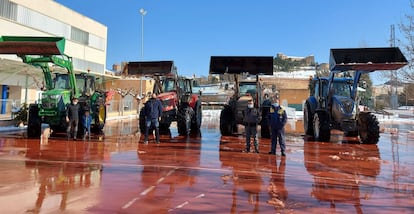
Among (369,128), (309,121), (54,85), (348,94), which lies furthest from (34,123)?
(369,128)

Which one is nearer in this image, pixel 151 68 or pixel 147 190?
pixel 147 190

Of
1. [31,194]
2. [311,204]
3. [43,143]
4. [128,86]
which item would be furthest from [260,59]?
[128,86]

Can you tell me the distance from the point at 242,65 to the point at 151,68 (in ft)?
10.9

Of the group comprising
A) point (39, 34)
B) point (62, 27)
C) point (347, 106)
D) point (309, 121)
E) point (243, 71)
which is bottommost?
point (309, 121)

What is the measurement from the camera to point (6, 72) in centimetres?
2352

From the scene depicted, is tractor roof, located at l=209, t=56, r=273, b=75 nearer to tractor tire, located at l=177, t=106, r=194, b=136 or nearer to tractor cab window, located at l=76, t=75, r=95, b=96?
tractor tire, located at l=177, t=106, r=194, b=136

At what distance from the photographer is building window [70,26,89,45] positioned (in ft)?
103

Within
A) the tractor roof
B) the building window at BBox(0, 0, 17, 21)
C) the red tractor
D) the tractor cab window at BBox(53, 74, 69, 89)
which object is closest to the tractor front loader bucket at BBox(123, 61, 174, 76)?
the red tractor

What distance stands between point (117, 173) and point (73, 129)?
5.92m

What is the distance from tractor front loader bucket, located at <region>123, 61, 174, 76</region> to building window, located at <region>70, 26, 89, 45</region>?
66.8 feet

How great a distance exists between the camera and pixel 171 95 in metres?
13.6

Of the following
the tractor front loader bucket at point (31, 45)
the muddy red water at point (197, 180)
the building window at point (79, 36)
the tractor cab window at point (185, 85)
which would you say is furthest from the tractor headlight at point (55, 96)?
the building window at point (79, 36)

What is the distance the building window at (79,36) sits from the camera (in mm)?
31328

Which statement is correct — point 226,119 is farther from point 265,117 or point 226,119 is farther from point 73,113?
point 73,113
